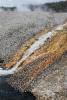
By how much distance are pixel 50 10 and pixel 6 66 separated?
83.6ft

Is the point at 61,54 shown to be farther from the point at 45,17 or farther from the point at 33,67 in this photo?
the point at 45,17

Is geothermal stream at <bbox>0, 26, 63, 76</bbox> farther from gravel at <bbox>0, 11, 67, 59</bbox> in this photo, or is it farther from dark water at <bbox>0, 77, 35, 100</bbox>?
dark water at <bbox>0, 77, 35, 100</bbox>

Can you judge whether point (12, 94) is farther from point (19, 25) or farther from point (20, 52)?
point (19, 25)

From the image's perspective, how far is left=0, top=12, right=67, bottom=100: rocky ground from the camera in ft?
119

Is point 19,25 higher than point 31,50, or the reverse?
point 19,25

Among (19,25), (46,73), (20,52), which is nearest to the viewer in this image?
(46,73)

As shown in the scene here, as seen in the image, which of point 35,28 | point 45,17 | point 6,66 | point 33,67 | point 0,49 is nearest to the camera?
point 33,67

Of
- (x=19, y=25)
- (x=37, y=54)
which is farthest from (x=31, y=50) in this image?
(x=19, y=25)

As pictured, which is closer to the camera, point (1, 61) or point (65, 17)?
point (1, 61)

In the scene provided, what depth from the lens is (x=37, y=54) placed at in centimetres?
4500

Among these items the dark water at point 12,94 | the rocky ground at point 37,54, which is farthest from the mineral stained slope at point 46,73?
the dark water at point 12,94

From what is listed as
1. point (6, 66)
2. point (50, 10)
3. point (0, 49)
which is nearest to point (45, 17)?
point (50, 10)

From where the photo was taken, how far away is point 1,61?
46531 millimetres

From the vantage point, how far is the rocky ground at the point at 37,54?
36219 mm
